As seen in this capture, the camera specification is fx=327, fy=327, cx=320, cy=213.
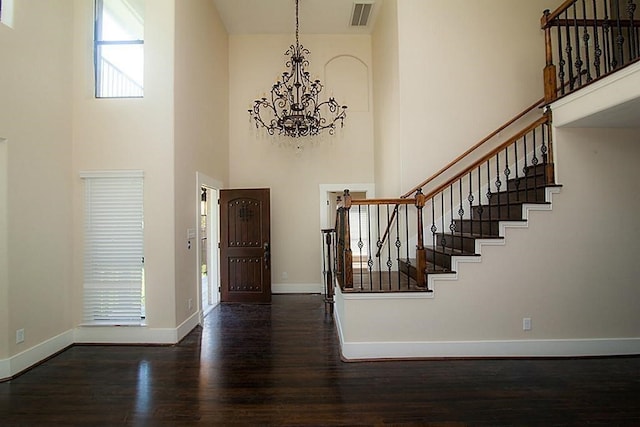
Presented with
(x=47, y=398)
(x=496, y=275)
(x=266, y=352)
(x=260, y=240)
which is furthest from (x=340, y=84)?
(x=47, y=398)

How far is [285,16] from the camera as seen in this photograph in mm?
6043

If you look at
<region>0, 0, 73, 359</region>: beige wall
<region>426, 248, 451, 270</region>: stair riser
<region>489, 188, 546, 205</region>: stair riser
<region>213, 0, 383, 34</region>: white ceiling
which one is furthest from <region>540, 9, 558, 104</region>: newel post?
<region>0, 0, 73, 359</region>: beige wall

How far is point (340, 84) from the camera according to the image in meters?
6.64

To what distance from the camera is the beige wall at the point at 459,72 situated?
4652 millimetres

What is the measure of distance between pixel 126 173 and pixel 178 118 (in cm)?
94

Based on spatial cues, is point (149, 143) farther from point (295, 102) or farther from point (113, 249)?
point (295, 102)

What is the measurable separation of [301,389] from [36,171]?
3589 millimetres

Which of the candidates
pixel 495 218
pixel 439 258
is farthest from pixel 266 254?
pixel 495 218

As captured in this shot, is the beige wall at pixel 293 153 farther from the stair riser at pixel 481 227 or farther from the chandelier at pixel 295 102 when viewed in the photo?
the stair riser at pixel 481 227

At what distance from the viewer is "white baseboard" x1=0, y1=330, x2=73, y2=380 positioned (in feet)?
10.4

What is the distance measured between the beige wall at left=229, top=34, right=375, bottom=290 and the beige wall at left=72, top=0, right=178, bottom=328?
2.59 meters

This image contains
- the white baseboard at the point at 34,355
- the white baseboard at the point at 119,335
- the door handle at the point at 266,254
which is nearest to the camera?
the white baseboard at the point at 34,355

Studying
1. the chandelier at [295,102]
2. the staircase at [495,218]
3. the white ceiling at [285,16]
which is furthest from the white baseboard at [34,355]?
the white ceiling at [285,16]

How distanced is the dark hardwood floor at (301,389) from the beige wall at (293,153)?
113 inches
